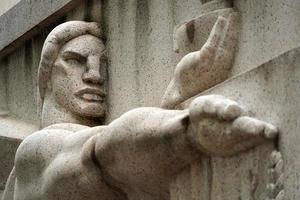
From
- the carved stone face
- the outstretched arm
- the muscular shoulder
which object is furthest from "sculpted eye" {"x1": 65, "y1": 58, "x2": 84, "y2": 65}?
the outstretched arm

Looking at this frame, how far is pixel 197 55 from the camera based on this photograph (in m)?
5.63

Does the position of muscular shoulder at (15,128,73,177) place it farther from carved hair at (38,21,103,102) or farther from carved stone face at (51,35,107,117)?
carved hair at (38,21,103,102)

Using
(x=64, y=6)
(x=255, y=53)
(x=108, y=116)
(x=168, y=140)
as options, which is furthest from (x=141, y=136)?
(x=64, y=6)

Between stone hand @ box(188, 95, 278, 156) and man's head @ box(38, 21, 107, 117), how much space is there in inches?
54.7

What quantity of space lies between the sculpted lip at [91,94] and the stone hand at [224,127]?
1.38 m

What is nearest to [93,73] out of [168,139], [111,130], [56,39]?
[56,39]

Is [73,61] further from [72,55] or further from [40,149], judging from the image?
[40,149]

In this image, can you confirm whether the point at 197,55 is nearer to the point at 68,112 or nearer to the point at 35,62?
the point at 68,112

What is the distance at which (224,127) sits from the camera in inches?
199

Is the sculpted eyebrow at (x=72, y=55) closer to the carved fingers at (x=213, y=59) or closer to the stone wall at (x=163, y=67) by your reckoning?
the stone wall at (x=163, y=67)

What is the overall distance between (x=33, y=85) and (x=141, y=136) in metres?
1.90

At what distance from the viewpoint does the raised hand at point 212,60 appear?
5.62 metres

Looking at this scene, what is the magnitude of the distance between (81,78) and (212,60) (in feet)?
3.47

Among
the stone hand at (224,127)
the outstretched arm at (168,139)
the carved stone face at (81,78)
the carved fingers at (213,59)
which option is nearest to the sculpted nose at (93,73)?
the carved stone face at (81,78)
